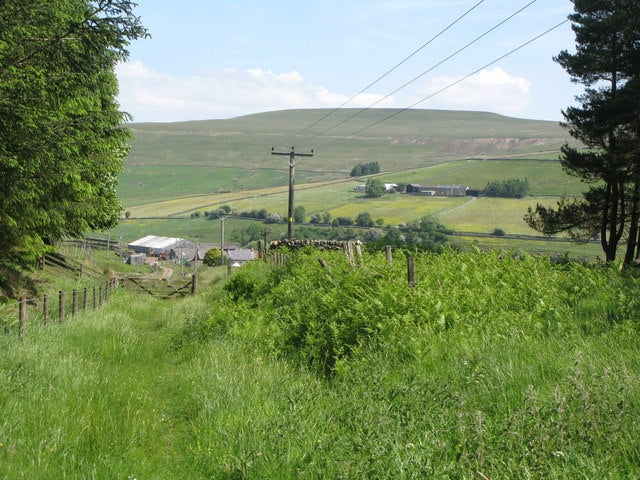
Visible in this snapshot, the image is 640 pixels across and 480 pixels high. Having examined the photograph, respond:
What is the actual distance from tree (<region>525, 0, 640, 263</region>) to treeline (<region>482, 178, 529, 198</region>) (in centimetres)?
10487

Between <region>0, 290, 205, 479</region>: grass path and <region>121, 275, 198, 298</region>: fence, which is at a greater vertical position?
<region>0, 290, 205, 479</region>: grass path

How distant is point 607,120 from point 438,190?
128861 millimetres

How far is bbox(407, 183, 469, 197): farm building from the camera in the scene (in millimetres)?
147625

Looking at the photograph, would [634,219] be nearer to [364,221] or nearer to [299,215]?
[364,221]

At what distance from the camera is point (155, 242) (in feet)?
449

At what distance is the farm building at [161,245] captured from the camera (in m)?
130

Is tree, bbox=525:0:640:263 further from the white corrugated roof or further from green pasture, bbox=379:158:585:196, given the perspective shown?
the white corrugated roof

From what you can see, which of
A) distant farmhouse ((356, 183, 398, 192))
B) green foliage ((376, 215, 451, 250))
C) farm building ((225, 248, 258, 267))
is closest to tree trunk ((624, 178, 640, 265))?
green foliage ((376, 215, 451, 250))

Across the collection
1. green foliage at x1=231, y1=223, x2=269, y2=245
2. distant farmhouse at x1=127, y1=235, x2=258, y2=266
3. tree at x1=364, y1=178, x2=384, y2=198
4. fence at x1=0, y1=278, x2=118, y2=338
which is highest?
fence at x1=0, y1=278, x2=118, y2=338

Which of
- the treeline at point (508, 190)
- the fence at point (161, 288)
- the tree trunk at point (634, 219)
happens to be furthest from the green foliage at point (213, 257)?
the tree trunk at point (634, 219)

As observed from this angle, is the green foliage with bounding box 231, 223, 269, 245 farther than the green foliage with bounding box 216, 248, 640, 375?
Yes

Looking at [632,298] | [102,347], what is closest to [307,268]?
[102,347]

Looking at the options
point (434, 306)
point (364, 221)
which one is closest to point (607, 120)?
point (434, 306)

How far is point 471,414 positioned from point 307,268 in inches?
523
